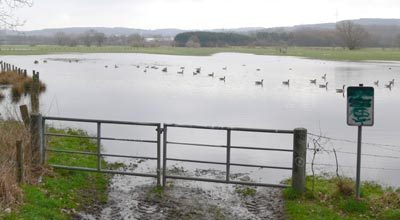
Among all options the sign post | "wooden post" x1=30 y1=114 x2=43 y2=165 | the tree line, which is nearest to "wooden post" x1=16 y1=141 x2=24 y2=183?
"wooden post" x1=30 y1=114 x2=43 y2=165

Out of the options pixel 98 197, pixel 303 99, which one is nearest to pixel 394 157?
pixel 98 197

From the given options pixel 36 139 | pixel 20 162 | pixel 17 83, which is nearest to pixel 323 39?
pixel 17 83

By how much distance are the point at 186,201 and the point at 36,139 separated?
3.85 metres

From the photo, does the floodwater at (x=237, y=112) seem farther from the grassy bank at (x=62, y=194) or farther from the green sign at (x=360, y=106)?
the green sign at (x=360, y=106)

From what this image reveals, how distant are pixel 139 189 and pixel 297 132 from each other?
389cm

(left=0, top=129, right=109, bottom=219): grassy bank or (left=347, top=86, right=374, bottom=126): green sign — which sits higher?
(left=347, top=86, right=374, bottom=126): green sign

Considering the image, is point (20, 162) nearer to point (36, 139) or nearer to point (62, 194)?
point (62, 194)

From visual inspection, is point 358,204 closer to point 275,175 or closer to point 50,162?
point 275,175

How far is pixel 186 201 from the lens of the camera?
1065 centimetres

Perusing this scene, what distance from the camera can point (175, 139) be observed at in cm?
2073

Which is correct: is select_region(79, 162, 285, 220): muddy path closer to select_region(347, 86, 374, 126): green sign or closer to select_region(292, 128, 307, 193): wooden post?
select_region(292, 128, 307, 193): wooden post

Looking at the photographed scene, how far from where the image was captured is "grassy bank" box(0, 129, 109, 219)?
29.3ft

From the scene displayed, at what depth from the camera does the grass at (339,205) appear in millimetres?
9376

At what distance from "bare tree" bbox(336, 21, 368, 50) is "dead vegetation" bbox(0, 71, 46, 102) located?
399ft
